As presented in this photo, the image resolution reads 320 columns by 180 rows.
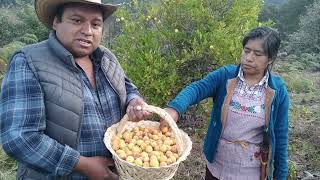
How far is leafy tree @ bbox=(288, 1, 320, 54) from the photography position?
52.2 feet

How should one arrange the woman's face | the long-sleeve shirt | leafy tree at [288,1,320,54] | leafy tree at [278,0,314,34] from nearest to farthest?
the long-sleeve shirt
the woman's face
leafy tree at [288,1,320,54]
leafy tree at [278,0,314,34]

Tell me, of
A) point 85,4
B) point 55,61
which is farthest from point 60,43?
point 85,4

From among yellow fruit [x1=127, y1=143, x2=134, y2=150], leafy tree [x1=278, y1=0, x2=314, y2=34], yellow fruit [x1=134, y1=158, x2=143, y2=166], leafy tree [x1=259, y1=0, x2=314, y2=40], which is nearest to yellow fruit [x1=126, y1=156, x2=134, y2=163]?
yellow fruit [x1=134, y1=158, x2=143, y2=166]

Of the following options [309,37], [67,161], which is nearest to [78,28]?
[67,161]

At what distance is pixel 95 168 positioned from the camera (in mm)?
1900

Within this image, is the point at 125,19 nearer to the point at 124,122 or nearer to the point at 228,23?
the point at 228,23

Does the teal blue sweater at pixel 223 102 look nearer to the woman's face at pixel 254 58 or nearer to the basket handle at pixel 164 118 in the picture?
the woman's face at pixel 254 58

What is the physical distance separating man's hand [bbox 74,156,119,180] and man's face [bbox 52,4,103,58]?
539mm

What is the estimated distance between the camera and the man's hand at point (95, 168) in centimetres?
187

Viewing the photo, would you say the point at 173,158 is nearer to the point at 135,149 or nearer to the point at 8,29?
the point at 135,149

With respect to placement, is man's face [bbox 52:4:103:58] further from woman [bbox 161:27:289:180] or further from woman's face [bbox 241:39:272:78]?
woman's face [bbox 241:39:272:78]

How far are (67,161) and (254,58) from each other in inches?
56.5

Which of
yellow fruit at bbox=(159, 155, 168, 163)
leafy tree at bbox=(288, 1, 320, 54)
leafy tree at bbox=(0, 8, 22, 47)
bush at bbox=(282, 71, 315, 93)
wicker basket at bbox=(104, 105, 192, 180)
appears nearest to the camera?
wicker basket at bbox=(104, 105, 192, 180)

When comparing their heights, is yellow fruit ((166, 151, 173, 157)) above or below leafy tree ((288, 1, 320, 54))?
above
